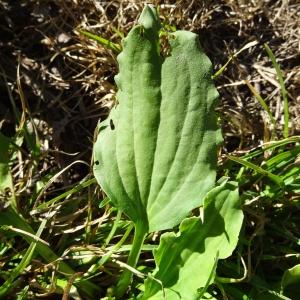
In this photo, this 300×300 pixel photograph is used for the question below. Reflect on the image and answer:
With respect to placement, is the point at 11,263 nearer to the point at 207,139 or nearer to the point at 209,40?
the point at 207,139

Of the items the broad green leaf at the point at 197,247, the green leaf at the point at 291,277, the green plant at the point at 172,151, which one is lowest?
the green leaf at the point at 291,277

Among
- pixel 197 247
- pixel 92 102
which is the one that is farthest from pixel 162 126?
pixel 92 102

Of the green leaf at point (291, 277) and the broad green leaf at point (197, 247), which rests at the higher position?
the broad green leaf at point (197, 247)

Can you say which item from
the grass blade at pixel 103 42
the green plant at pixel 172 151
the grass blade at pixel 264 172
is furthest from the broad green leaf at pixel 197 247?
the grass blade at pixel 103 42

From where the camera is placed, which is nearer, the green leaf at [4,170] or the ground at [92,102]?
the green leaf at [4,170]

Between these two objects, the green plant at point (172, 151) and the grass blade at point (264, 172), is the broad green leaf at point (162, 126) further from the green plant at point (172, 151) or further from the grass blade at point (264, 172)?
the grass blade at point (264, 172)

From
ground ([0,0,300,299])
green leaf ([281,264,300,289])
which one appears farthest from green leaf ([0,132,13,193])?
green leaf ([281,264,300,289])
